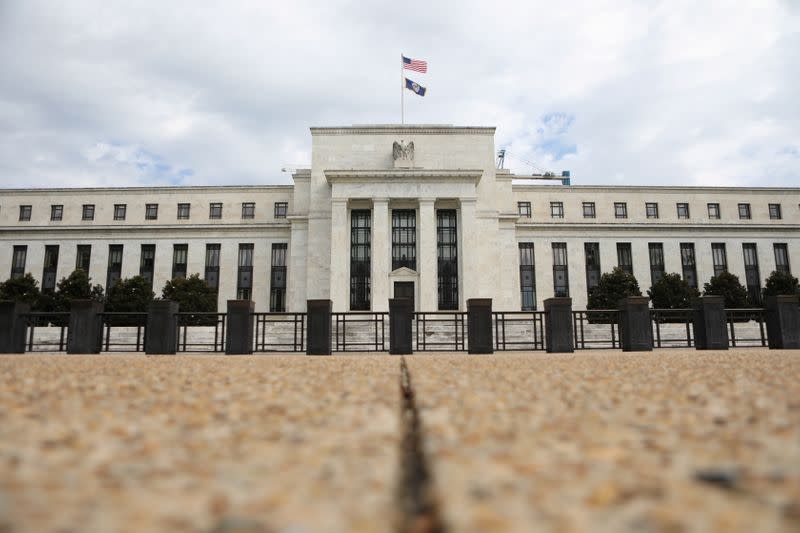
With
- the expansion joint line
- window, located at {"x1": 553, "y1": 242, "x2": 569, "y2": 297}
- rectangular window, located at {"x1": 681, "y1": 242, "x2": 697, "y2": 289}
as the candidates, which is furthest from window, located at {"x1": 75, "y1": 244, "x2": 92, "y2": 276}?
rectangular window, located at {"x1": 681, "y1": 242, "x2": 697, "y2": 289}

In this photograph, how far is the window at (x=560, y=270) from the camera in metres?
50.0

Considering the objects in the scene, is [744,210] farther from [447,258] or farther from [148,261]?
[148,261]

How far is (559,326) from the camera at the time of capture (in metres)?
16.1

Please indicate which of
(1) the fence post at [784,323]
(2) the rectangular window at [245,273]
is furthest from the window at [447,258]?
(1) the fence post at [784,323]

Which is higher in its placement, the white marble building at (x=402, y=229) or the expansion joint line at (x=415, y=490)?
the white marble building at (x=402, y=229)

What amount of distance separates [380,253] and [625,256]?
26.5 meters

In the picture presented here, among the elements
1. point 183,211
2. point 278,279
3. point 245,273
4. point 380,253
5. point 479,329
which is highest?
point 183,211

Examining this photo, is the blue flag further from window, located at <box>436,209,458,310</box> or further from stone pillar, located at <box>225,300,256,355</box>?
stone pillar, located at <box>225,300,256,355</box>

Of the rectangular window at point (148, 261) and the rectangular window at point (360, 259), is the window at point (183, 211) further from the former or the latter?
the rectangular window at point (360, 259)

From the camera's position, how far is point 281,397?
3.77 m

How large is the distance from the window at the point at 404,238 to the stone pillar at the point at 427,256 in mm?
1147

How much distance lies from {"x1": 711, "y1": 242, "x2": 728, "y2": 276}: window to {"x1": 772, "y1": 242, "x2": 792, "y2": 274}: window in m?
5.75

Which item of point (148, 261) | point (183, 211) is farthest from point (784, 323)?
point (148, 261)

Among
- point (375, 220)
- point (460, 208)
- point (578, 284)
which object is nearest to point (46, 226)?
point (375, 220)
